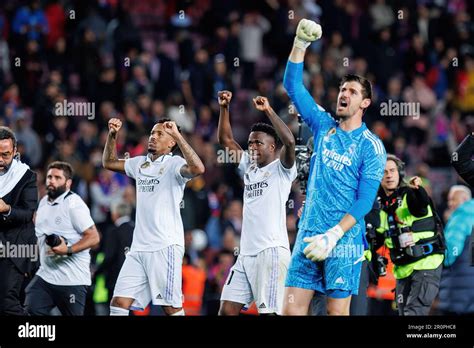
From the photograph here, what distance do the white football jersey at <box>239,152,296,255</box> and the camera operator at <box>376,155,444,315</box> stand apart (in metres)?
1.12

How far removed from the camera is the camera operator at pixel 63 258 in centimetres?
1159

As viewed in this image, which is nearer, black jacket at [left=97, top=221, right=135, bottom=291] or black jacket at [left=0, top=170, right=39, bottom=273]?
black jacket at [left=0, top=170, right=39, bottom=273]

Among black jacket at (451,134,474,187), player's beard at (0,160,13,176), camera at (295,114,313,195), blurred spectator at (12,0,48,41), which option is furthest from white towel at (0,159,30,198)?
blurred spectator at (12,0,48,41)

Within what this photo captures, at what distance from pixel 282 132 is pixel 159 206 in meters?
1.40

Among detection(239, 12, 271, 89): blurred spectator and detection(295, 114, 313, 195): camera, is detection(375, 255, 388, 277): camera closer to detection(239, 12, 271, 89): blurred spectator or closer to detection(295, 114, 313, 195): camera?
detection(295, 114, 313, 195): camera

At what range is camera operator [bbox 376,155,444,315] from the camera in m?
11.3

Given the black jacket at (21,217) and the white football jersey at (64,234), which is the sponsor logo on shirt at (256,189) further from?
the black jacket at (21,217)

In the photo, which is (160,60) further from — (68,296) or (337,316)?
(337,316)

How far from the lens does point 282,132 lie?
10.2 meters

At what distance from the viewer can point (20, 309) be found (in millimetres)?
10812

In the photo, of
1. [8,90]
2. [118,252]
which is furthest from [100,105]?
[118,252]

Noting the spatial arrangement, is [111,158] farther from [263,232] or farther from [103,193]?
[103,193]

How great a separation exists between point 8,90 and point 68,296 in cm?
696

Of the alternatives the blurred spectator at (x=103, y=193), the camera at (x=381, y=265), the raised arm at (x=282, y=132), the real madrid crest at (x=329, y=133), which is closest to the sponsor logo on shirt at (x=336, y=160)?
the real madrid crest at (x=329, y=133)
